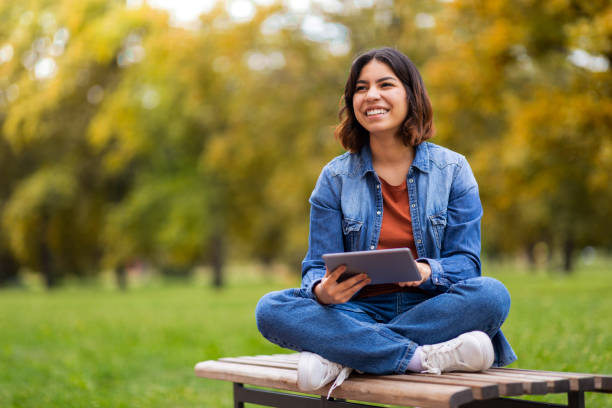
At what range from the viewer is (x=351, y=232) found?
341cm

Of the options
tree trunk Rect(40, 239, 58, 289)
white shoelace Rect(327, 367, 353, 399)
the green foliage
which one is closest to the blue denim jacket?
white shoelace Rect(327, 367, 353, 399)

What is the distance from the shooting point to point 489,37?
1454 centimetres

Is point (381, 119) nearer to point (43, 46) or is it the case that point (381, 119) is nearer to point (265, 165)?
point (265, 165)

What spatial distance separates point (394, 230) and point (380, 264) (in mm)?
537

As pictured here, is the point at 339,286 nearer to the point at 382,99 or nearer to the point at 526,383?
the point at 526,383

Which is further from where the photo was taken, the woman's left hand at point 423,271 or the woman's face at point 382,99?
the woman's face at point 382,99

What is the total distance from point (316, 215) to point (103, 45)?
23.2 meters

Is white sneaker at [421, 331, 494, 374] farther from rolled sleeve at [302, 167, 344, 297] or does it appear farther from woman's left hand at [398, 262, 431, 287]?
rolled sleeve at [302, 167, 344, 297]

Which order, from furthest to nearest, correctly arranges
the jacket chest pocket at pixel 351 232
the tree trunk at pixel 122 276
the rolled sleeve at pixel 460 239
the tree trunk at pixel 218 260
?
1. the tree trunk at pixel 122 276
2. the tree trunk at pixel 218 260
3. the jacket chest pocket at pixel 351 232
4. the rolled sleeve at pixel 460 239

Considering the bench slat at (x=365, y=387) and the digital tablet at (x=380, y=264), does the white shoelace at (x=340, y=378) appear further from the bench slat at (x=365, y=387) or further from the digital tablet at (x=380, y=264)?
the digital tablet at (x=380, y=264)

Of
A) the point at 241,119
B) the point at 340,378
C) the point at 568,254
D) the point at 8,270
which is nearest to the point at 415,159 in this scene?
the point at 340,378

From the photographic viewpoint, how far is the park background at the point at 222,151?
8375mm

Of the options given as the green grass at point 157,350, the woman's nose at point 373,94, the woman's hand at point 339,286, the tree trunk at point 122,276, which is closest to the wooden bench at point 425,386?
the woman's hand at point 339,286

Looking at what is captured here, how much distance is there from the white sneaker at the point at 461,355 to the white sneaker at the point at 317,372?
1.13 ft
